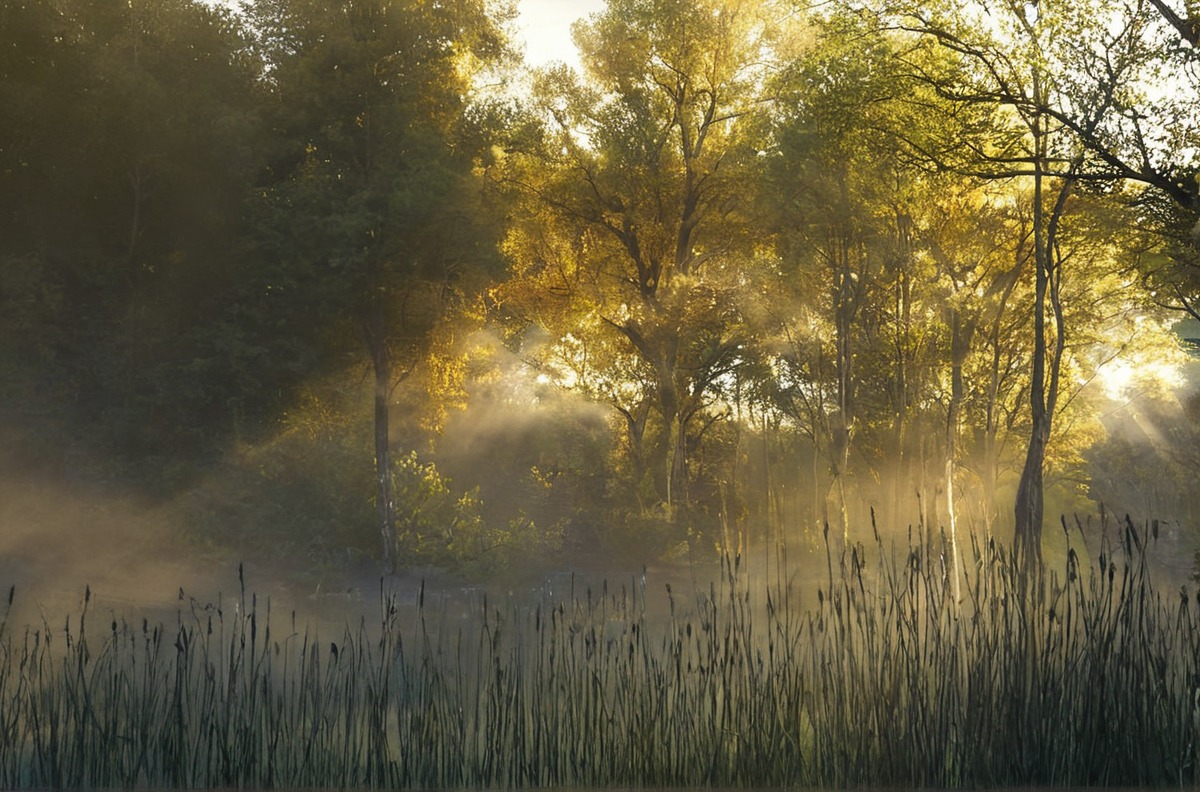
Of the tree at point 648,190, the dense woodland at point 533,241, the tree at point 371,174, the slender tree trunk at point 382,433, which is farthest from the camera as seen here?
the tree at point 648,190

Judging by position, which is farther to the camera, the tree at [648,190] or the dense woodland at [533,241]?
the tree at [648,190]

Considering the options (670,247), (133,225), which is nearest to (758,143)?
(670,247)

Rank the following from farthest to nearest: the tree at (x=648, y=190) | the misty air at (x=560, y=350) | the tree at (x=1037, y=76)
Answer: the tree at (x=648, y=190) < the tree at (x=1037, y=76) < the misty air at (x=560, y=350)

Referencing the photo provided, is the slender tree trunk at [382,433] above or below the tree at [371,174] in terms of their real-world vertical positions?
below

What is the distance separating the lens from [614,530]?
22.6m

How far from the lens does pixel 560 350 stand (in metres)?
26.0

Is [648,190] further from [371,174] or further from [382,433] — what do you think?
[382,433]

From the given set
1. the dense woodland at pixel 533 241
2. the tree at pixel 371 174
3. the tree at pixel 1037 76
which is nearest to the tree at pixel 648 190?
the dense woodland at pixel 533 241

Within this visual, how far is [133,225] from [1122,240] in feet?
51.0

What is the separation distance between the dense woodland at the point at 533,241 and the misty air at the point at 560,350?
88 millimetres

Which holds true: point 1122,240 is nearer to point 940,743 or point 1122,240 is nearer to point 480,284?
point 480,284

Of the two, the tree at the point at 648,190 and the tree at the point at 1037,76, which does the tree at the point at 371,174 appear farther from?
the tree at the point at 1037,76

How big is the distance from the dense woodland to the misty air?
0.29ft

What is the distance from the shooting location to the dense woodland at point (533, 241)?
1470 centimetres
